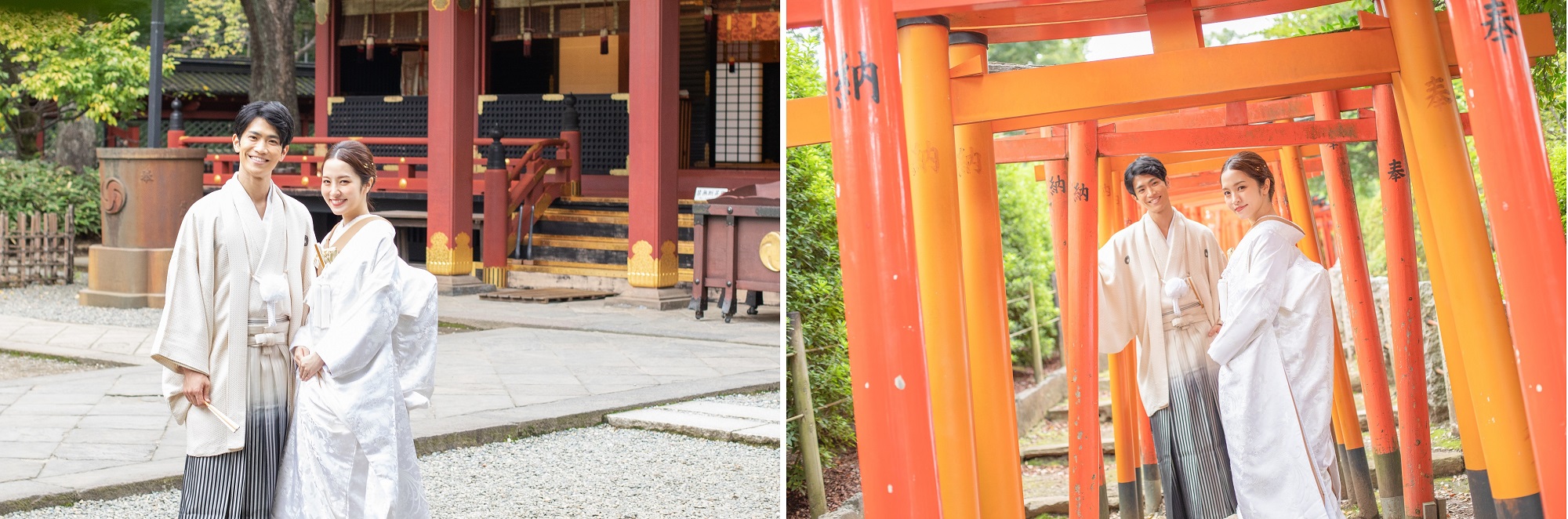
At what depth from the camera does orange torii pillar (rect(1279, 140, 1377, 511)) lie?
5.61 meters

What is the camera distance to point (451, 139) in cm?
1218

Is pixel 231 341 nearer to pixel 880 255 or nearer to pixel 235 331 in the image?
pixel 235 331

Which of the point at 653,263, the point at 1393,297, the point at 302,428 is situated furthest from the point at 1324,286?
the point at 653,263

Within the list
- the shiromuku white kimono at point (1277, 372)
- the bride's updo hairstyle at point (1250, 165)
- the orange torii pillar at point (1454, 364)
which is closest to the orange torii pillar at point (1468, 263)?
the orange torii pillar at point (1454, 364)

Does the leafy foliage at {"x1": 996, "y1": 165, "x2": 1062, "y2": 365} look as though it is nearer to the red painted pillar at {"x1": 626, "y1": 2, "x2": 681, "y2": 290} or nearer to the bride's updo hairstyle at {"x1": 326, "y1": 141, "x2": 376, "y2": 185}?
the red painted pillar at {"x1": 626, "y1": 2, "x2": 681, "y2": 290}

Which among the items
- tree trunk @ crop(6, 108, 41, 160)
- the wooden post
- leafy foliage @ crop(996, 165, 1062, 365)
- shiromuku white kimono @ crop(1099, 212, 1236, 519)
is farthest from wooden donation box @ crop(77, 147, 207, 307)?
shiromuku white kimono @ crop(1099, 212, 1236, 519)

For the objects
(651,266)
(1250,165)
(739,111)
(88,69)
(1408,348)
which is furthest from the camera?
(88,69)

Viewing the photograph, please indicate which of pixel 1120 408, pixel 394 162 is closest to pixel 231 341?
pixel 1120 408

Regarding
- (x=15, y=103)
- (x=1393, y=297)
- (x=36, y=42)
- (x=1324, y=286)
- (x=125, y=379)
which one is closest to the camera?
(x=1324, y=286)

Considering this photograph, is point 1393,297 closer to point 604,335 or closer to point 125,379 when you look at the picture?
point 604,335

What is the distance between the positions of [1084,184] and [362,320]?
2.44 m

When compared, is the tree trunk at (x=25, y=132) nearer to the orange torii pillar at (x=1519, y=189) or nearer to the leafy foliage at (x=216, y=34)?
the leafy foliage at (x=216, y=34)

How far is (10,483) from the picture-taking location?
4.76 meters

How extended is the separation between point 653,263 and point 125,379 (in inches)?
196
